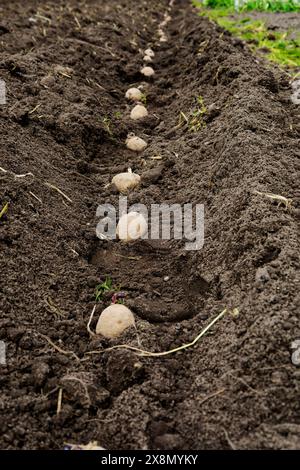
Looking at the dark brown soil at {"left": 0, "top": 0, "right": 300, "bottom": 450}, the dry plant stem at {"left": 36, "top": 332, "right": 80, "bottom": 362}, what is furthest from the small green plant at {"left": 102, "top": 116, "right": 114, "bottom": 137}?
the dry plant stem at {"left": 36, "top": 332, "right": 80, "bottom": 362}

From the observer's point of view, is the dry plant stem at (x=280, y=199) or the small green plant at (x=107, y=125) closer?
the dry plant stem at (x=280, y=199)

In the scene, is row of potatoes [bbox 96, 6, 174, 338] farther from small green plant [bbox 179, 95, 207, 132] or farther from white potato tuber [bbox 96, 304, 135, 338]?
small green plant [bbox 179, 95, 207, 132]

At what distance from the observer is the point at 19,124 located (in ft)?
12.4

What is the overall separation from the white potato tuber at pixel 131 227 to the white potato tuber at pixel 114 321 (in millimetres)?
749

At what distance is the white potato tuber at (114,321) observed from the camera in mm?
2396

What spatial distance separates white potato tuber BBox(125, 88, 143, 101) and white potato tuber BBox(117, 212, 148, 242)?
225 centimetres

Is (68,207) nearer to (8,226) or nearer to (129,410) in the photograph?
(8,226)

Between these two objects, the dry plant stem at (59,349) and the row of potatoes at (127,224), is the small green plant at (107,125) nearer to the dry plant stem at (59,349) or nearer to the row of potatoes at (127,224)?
the row of potatoes at (127,224)

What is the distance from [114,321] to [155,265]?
0.63 metres

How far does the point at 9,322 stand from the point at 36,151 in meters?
1.62

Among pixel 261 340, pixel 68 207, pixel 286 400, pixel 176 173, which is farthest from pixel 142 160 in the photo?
pixel 286 400

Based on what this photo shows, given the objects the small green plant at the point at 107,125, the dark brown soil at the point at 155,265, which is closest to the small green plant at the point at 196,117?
the dark brown soil at the point at 155,265

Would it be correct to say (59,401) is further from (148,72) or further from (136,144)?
(148,72)
